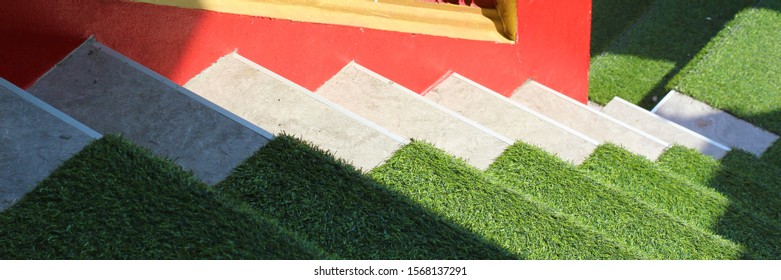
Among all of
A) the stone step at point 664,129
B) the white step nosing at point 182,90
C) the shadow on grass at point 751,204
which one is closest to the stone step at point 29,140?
the white step nosing at point 182,90

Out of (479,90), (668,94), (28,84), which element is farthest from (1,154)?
(668,94)

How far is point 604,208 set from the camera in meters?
3.62

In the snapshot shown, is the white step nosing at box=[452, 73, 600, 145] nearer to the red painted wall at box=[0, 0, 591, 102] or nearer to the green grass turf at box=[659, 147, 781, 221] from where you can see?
the red painted wall at box=[0, 0, 591, 102]

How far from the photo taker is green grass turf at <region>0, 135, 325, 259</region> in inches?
91.0

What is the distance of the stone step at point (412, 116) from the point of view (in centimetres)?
376

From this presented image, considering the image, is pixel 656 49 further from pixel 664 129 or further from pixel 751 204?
pixel 751 204

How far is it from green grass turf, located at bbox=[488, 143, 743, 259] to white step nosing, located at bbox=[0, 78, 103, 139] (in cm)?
161

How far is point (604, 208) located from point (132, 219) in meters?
2.03

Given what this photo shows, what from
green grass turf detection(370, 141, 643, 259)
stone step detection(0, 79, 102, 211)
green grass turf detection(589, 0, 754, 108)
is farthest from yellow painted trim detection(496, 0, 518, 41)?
stone step detection(0, 79, 102, 211)

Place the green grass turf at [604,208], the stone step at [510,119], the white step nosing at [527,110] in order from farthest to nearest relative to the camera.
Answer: the white step nosing at [527,110], the stone step at [510,119], the green grass turf at [604,208]

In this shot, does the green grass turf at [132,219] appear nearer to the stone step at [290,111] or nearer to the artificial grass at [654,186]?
the stone step at [290,111]

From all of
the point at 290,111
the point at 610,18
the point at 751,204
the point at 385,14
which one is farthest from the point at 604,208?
the point at 610,18

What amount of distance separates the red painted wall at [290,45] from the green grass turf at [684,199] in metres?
1.00

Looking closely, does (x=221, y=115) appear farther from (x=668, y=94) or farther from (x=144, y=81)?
(x=668, y=94)
